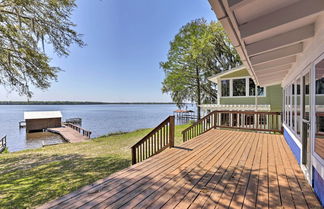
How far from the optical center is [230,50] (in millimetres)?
18000

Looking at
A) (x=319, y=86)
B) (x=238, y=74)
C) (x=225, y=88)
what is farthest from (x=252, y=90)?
(x=319, y=86)

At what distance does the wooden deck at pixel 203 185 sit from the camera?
6.89ft

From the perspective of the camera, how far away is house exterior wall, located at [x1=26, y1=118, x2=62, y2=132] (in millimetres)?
23663

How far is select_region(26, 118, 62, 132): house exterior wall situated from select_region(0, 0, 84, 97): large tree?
71.2ft

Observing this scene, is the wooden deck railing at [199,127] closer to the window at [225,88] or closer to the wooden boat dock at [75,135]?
the window at [225,88]

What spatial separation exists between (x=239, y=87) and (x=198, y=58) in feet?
25.7

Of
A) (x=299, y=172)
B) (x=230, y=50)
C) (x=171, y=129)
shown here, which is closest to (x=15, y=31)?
(x=171, y=129)

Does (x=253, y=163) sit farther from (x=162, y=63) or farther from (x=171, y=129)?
(x=162, y=63)

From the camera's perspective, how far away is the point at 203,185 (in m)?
2.56

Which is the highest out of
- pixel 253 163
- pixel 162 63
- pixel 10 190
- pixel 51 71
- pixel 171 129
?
pixel 162 63

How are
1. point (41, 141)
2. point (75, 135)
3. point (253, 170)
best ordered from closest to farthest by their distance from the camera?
point (253, 170), point (41, 141), point (75, 135)

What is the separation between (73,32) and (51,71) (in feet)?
5.74

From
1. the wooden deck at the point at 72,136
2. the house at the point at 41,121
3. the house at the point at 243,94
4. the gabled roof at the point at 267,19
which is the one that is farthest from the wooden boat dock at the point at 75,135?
the gabled roof at the point at 267,19

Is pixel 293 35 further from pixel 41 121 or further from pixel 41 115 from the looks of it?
pixel 41 115
